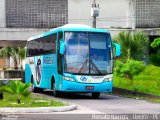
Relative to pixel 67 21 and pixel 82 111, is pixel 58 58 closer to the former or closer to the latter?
pixel 82 111

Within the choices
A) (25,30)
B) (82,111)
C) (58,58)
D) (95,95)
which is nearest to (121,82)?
(95,95)

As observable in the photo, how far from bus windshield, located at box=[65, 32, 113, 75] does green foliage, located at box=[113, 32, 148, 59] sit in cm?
1447

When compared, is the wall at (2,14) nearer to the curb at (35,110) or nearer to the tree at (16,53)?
the tree at (16,53)

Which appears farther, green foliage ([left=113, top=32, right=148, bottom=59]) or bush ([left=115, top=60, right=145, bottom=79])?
green foliage ([left=113, top=32, right=148, bottom=59])

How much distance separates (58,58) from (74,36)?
136cm

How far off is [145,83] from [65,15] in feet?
72.4

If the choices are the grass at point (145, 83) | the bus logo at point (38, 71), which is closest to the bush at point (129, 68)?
the grass at point (145, 83)

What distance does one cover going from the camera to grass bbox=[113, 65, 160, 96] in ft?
89.9

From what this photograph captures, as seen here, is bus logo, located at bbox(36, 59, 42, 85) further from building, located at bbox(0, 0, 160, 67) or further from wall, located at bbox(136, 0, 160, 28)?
wall, located at bbox(136, 0, 160, 28)

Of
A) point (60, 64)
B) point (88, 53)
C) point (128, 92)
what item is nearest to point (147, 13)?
point (128, 92)

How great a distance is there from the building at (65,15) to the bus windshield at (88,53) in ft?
79.1

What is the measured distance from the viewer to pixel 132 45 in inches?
1594

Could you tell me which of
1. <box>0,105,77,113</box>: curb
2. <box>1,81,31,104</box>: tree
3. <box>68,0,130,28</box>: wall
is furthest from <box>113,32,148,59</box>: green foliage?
<box>0,105,77,113</box>: curb

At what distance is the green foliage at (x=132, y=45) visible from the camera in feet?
131
